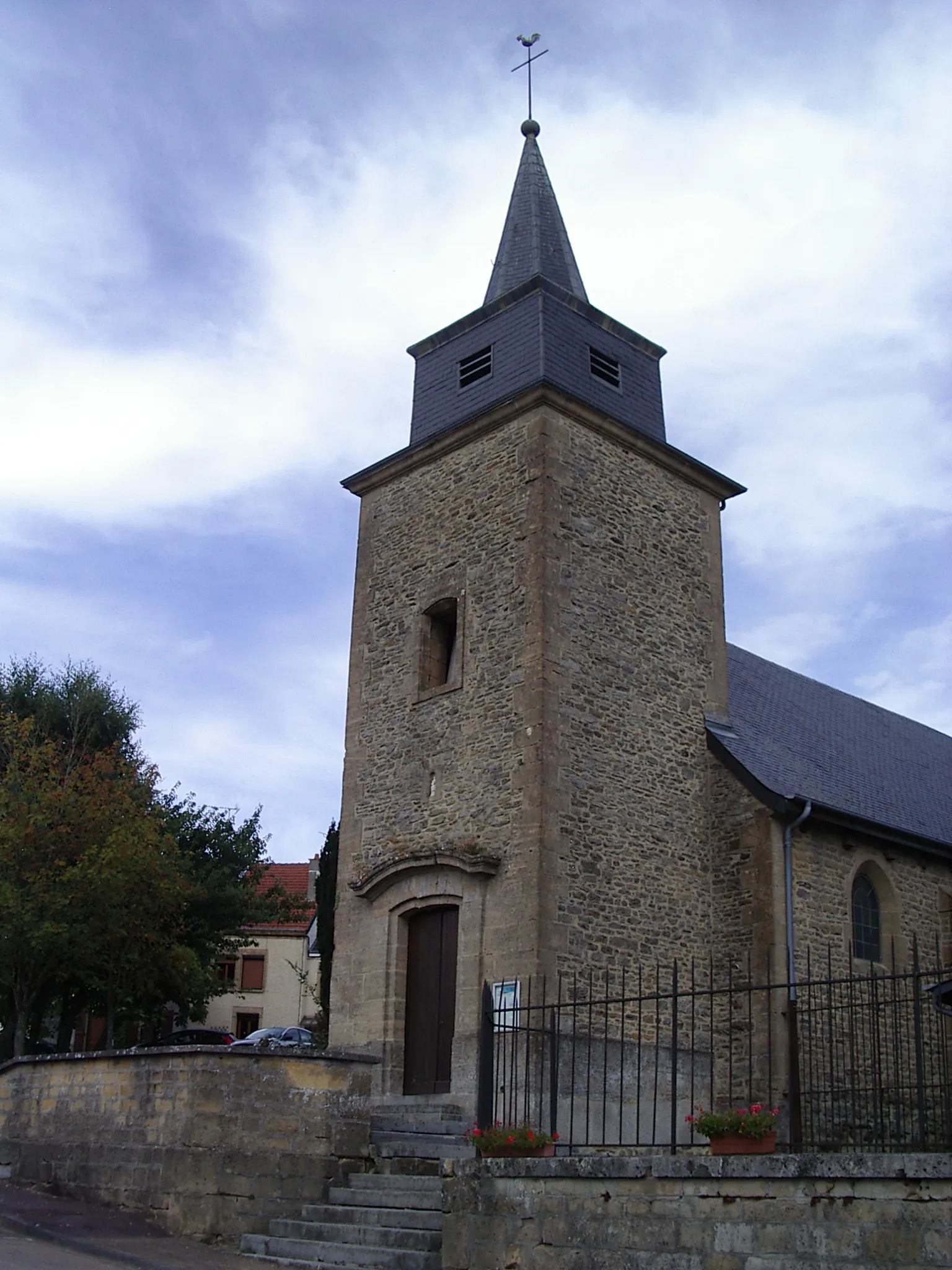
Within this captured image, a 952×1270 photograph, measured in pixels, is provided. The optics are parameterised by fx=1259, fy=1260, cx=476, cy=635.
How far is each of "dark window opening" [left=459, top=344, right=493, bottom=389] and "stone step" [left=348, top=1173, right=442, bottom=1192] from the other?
414 inches

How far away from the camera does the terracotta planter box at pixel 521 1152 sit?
26.8 ft

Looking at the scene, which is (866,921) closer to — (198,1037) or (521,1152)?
(521,1152)

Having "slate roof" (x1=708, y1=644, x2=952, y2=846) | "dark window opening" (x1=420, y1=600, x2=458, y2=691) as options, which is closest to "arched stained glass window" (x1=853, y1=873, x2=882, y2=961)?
"slate roof" (x1=708, y1=644, x2=952, y2=846)

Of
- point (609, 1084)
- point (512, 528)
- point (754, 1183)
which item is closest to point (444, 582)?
point (512, 528)

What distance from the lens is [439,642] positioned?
16406mm

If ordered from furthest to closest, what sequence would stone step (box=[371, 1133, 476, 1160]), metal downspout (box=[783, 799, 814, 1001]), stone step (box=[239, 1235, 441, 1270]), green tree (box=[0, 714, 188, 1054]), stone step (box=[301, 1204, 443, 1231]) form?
green tree (box=[0, 714, 188, 1054]) < metal downspout (box=[783, 799, 814, 1001]) < stone step (box=[371, 1133, 476, 1160]) < stone step (box=[301, 1204, 443, 1231]) < stone step (box=[239, 1235, 441, 1270])

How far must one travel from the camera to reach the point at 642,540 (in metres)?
16.5

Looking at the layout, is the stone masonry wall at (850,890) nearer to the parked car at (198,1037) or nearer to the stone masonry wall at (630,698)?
the stone masonry wall at (630,698)

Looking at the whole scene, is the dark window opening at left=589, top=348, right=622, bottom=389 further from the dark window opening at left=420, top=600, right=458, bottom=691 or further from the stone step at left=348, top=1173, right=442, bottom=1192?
the stone step at left=348, top=1173, right=442, bottom=1192

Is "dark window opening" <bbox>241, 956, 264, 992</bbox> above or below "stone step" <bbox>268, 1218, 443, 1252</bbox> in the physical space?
above

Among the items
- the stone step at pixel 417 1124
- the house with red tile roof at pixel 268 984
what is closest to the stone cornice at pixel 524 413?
the stone step at pixel 417 1124

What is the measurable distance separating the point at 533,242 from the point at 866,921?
1078cm

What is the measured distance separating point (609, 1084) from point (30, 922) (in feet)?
28.9

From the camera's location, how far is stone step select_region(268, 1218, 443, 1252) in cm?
912
